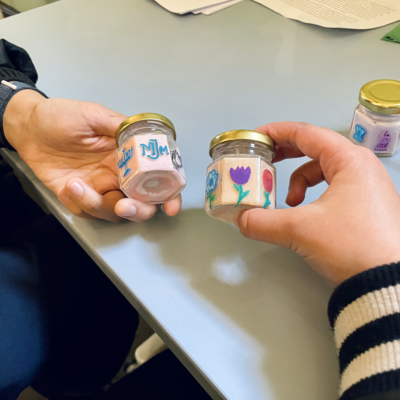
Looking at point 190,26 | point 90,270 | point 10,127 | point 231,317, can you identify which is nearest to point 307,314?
point 231,317

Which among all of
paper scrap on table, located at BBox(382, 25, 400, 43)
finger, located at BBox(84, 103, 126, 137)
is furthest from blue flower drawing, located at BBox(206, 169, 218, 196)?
paper scrap on table, located at BBox(382, 25, 400, 43)

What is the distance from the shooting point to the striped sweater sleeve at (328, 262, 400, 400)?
29 centimetres

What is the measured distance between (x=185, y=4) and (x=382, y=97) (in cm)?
67

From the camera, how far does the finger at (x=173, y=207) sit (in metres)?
0.47

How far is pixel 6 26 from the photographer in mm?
909

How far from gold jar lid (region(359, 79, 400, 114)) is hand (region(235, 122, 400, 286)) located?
108 millimetres

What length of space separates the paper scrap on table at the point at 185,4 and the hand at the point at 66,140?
0.49m

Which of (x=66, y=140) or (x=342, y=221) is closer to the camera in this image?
(x=342, y=221)

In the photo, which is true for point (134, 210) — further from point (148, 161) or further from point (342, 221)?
point (342, 221)

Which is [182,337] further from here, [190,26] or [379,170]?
[190,26]

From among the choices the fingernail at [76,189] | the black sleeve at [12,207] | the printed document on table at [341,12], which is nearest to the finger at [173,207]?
the fingernail at [76,189]

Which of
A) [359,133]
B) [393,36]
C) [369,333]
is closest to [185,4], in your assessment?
[393,36]

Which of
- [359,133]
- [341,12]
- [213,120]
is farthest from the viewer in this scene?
[341,12]

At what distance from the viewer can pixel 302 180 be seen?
1.59 ft
